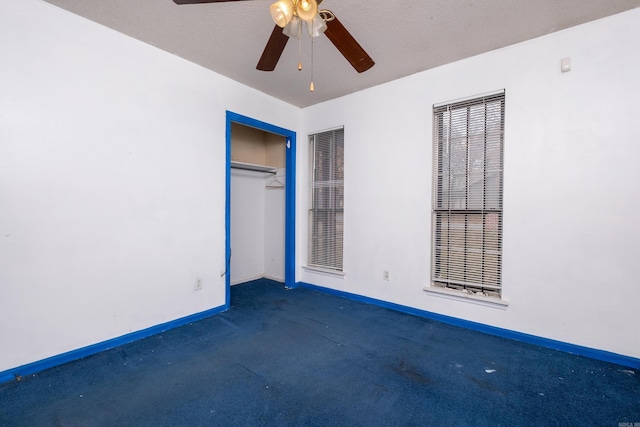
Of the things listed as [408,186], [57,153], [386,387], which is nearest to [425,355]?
[386,387]

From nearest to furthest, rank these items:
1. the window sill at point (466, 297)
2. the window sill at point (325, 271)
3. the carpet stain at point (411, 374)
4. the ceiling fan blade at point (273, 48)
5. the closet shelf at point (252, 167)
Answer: the ceiling fan blade at point (273, 48)
the carpet stain at point (411, 374)
the window sill at point (466, 297)
the window sill at point (325, 271)
the closet shelf at point (252, 167)

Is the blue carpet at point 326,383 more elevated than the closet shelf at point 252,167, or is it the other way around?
the closet shelf at point 252,167

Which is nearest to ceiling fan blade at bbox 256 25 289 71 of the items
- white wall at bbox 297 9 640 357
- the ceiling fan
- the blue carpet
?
the ceiling fan

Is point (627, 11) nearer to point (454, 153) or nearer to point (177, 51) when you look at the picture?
point (454, 153)

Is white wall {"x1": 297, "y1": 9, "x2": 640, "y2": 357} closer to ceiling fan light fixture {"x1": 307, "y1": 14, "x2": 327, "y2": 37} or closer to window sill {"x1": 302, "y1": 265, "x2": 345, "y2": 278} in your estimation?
window sill {"x1": 302, "y1": 265, "x2": 345, "y2": 278}

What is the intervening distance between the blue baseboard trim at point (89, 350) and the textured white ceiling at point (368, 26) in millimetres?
2729

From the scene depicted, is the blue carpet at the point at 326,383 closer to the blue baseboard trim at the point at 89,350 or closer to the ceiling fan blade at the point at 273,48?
the blue baseboard trim at the point at 89,350

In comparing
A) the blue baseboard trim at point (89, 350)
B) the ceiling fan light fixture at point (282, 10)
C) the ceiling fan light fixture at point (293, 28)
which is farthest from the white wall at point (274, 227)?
the ceiling fan light fixture at point (282, 10)

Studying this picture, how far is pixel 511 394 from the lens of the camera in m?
1.84

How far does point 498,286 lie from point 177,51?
394cm

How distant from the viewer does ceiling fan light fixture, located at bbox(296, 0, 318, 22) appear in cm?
147

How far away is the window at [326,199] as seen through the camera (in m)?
3.92

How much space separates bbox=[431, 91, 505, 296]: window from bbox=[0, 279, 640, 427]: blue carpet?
632mm

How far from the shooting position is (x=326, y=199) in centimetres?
407
